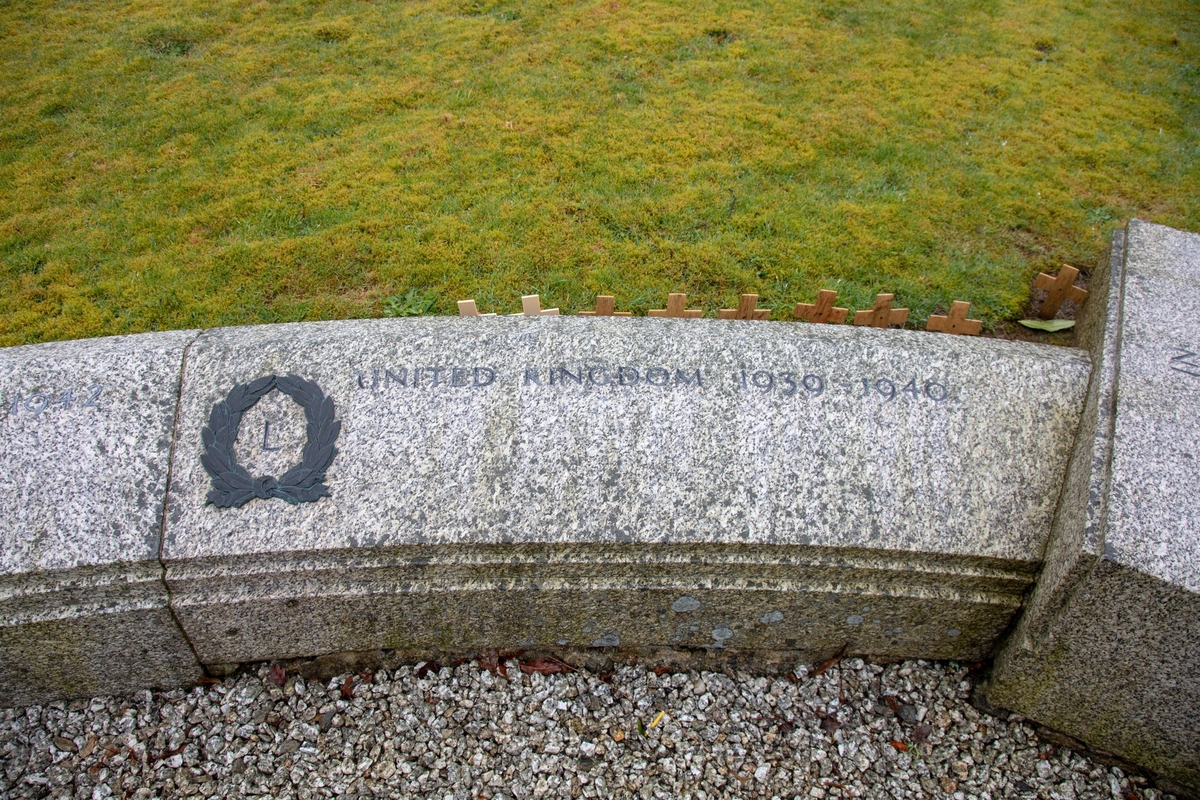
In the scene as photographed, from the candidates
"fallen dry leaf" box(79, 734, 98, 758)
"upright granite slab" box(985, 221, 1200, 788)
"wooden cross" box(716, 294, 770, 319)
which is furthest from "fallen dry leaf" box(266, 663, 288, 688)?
"upright granite slab" box(985, 221, 1200, 788)

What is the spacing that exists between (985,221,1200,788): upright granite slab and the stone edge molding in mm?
10

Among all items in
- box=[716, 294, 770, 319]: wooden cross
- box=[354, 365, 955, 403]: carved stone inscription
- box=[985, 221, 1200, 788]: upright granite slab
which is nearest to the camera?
box=[985, 221, 1200, 788]: upright granite slab

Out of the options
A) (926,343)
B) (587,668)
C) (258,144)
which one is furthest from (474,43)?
(587,668)

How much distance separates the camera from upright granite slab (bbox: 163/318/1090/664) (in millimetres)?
3121

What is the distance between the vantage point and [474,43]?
7016 mm

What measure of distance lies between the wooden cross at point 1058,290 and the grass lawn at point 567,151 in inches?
6.0

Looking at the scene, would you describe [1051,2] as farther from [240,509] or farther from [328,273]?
[240,509]

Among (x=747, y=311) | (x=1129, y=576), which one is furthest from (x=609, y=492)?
(x=1129, y=576)

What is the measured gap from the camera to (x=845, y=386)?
134 inches

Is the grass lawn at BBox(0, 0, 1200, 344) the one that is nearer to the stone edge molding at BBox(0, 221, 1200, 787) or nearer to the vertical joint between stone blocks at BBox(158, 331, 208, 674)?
the vertical joint between stone blocks at BBox(158, 331, 208, 674)

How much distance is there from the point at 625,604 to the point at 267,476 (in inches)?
62.7

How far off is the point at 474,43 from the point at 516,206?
2.54 metres

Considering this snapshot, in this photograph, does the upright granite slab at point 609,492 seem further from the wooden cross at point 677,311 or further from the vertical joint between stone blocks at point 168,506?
the wooden cross at point 677,311

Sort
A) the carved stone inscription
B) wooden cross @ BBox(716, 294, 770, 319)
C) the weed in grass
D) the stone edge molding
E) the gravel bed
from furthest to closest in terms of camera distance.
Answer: the weed in grass, wooden cross @ BBox(716, 294, 770, 319), the carved stone inscription, the gravel bed, the stone edge molding
